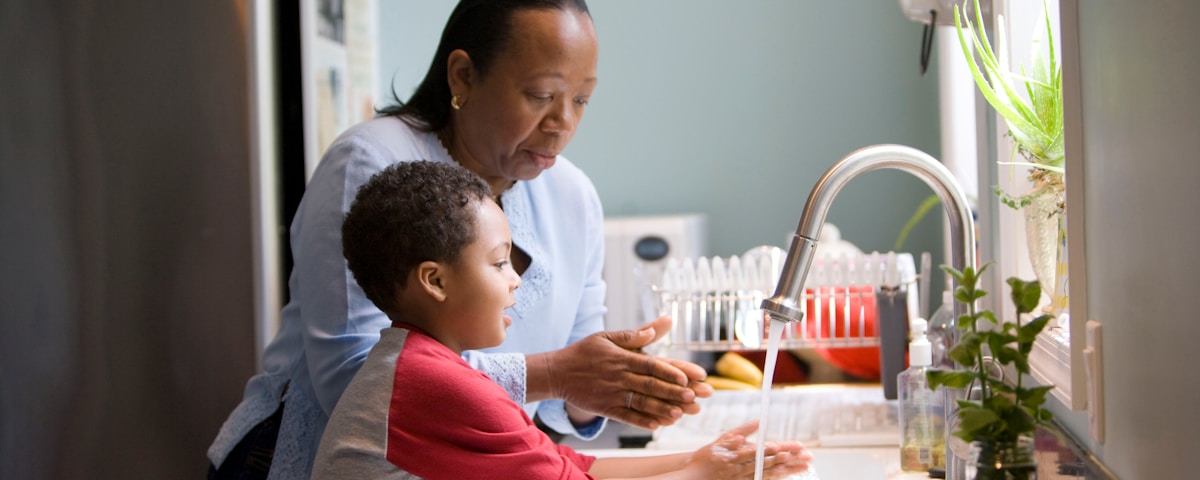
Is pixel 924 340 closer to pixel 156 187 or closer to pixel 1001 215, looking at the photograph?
pixel 1001 215

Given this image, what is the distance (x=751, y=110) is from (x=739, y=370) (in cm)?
169

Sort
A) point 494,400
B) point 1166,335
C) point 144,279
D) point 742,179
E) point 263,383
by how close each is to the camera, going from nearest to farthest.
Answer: point 1166,335 → point 494,400 → point 263,383 → point 144,279 → point 742,179

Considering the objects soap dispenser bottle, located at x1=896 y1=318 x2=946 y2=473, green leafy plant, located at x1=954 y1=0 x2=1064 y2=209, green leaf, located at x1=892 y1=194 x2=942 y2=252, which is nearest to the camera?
green leafy plant, located at x1=954 y1=0 x2=1064 y2=209

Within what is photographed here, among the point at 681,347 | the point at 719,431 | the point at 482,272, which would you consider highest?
the point at 482,272

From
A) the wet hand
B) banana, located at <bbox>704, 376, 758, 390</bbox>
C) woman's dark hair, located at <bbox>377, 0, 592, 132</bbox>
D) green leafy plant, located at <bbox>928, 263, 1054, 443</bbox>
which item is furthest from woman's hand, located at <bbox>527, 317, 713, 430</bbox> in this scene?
banana, located at <bbox>704, 376, 758, 390</bbox>

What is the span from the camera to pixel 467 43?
1481mm

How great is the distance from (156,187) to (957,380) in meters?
1.78

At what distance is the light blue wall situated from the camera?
3.57m

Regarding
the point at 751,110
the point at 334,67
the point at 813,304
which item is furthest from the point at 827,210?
the point at 751,110

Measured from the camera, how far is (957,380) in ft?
2.63

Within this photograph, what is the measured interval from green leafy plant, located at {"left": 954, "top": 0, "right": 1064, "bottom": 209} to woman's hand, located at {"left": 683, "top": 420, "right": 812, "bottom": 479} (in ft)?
1.33

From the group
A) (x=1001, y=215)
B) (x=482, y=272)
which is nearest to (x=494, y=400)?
(x=482, y=272)

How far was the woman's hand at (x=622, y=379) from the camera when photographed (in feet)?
4.30

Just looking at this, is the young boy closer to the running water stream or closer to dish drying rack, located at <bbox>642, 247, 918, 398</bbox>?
the running water stream
